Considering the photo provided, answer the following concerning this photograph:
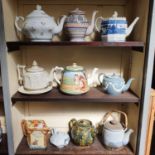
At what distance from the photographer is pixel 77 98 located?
3.34 ft

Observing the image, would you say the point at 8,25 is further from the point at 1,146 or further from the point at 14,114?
the point at 1,146

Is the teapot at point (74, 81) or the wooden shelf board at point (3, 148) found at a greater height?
the teapot at point (74, 81)

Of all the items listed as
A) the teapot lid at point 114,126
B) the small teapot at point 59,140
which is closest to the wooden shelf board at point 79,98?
the teapot lid at point 114,126

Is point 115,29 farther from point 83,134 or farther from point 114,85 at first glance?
point 83,134

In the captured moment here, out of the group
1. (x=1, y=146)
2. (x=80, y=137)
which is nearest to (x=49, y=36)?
(x=80, y=137)

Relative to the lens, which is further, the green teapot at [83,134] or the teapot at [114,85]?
the green teapot at [83,134]

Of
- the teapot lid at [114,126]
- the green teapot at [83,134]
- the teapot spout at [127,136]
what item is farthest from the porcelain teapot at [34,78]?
the teapot spout at [127,136]

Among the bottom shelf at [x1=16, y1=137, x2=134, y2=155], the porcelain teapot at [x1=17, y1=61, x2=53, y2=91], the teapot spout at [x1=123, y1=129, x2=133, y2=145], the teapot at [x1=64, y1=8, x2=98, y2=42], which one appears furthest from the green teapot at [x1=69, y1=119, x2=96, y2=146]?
the teapot at [x1=64, y1=8, x2=98, y2=42]

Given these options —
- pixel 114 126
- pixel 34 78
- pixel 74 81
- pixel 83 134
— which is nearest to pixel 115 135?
pixel 114 126

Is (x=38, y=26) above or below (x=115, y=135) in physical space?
above

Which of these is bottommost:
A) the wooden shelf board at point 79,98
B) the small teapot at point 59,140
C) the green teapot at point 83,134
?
the small teapot at point 59,140

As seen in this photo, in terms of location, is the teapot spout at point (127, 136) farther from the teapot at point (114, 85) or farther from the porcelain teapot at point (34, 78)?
the porcelain teapot at point (34, 78)

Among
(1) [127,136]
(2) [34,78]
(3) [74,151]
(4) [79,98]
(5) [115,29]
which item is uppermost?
(5) [115,29]

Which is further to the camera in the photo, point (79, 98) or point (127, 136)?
point (127, 136)
